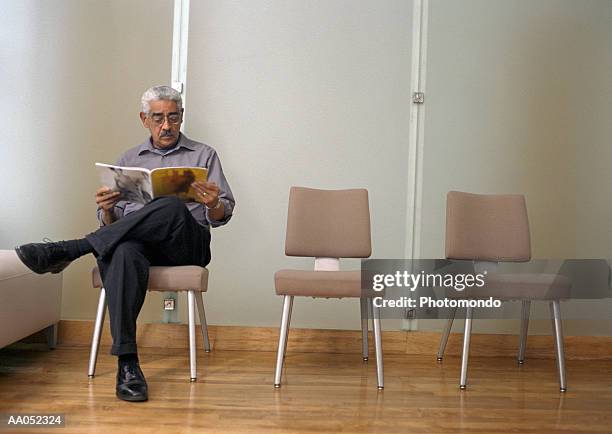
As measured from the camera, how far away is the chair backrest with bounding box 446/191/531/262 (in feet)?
11.8

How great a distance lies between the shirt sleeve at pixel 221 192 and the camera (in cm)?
328

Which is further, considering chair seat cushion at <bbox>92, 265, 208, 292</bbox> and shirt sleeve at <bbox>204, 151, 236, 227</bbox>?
shirt sleeve at <bbox>204, 151, 236, 227</bbox>

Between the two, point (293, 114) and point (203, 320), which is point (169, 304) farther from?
point (293, 114)

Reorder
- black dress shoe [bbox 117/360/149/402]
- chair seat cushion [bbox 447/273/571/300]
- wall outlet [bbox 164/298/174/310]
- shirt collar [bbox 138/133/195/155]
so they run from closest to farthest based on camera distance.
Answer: black dress shoe [bbox 117/360/149/402] < chair seat cushion [bbox 447/273/571/300] < shirt collar [bbox 138/133/195/155] < wall outlet [bbox 164/298/174/310]

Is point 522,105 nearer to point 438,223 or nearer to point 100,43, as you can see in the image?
point 438,223

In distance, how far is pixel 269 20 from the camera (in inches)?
164

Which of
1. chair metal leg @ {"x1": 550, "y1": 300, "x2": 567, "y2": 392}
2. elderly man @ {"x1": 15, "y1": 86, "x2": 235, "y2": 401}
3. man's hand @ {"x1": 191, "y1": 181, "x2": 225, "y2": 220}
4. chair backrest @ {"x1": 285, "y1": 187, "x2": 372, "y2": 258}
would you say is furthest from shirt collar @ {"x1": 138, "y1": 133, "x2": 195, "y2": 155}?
chair metal leg @ {"x1": 550, "y1": 300, "x2": 567, "y2": 392}

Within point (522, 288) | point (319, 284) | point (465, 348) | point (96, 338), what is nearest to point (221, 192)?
point (319, 284)

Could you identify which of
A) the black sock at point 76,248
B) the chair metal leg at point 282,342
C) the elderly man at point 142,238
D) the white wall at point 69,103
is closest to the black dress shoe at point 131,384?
the elderly man at point 142,238

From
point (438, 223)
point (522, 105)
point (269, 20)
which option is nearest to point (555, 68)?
point (522, 105)

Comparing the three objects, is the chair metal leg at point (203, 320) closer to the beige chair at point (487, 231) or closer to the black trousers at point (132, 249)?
the black trousers at point (132, 249)

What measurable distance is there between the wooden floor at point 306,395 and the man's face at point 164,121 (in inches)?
39.5

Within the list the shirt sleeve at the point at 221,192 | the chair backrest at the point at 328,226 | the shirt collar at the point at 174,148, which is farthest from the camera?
the chair backrest at the point at 328,226

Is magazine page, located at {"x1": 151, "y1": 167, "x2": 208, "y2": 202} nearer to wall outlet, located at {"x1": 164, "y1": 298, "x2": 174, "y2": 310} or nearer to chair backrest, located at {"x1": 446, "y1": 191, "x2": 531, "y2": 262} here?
wall outlet, located at {"x1": 164, "y1": 298, "x2": 174, "y2": 310}
